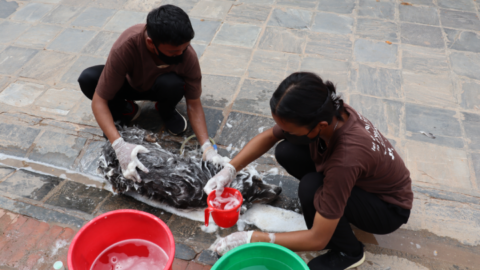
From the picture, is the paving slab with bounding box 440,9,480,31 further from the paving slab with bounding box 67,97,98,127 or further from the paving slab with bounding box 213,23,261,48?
the paving slab with bounding box 67,97,98,127

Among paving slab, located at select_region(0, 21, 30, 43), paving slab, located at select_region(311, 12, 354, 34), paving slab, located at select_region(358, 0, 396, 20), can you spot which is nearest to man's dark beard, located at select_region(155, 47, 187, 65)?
paving slab, located at select_region(311, 12, 354, 34)

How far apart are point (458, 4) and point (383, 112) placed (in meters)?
2.74

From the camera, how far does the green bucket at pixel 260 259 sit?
5.14ft

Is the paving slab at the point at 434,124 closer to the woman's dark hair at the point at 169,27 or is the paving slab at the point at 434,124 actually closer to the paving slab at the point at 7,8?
the woman's dark hair at the point at 169,27

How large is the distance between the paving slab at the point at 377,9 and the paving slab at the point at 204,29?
76.9 inches

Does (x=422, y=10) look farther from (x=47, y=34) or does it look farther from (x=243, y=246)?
(x=47, y=34)

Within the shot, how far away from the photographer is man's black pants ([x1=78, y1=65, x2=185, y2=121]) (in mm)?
2537

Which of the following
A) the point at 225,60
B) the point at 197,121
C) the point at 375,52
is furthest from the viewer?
the point at 375,52

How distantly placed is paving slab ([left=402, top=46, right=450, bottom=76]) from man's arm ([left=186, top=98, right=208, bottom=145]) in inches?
93.0

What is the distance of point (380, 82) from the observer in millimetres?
3385

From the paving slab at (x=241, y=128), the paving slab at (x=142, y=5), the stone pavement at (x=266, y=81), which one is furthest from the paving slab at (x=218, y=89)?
the paving slab at (x=142, y=5)

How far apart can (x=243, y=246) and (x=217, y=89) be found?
78.6 inches

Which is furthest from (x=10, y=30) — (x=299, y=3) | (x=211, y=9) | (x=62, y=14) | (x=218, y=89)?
(x=299, y=3)

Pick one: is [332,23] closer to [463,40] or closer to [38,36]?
[463,40]
